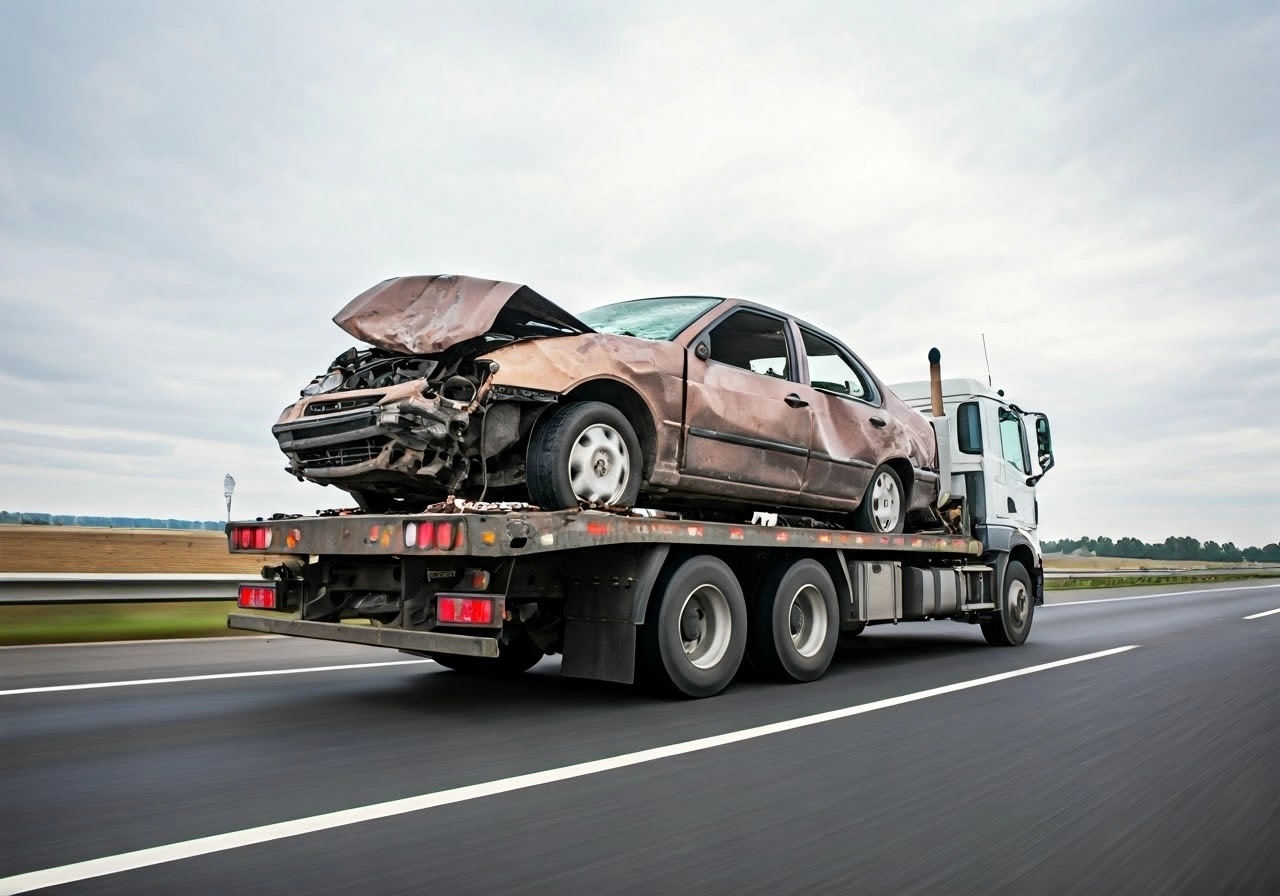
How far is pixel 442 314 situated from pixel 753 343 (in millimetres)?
2659

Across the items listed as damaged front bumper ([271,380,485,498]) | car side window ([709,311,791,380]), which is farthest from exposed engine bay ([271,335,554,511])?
car side window ([709,311,791,380])

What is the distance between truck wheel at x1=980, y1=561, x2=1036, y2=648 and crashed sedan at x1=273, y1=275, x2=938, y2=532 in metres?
3.94

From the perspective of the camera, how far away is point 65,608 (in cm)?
955

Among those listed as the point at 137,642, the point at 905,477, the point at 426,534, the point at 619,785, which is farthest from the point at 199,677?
the point at 905,477

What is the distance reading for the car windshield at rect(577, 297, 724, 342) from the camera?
6797 millimetres

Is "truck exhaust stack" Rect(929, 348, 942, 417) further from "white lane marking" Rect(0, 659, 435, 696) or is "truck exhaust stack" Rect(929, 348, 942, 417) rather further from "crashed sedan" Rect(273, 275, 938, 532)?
"white lane marking" Rect(0, 659, 435, 696)

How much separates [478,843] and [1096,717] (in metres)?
4.32

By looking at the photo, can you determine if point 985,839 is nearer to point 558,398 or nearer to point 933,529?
point 558,398

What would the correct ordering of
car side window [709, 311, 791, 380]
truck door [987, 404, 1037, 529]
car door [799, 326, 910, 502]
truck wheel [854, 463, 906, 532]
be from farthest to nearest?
truck door [987, 404, 1037, 529] < truck wheel [854, 463, 906, 532] < car door [799, 326, 910, 502] < car side window [709, 311, 791, 380]

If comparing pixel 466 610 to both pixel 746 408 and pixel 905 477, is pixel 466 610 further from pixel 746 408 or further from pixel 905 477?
pixel 905 477

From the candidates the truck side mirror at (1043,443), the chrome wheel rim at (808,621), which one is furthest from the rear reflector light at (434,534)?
the truck side mirror at (1043,443)

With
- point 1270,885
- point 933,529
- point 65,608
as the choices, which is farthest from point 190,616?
point 1270,885

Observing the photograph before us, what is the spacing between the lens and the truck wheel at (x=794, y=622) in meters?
7.03

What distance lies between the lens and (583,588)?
612cm
